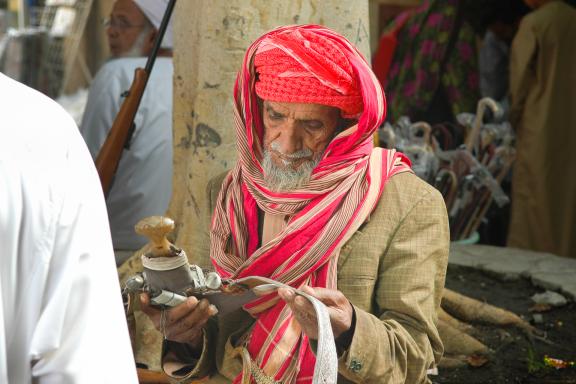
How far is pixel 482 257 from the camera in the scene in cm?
541

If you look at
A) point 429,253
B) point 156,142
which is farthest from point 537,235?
point 429,253

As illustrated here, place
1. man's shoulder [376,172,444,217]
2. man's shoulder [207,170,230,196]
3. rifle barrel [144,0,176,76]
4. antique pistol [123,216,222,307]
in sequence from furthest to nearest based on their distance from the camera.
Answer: rifle barrel [144,0,176,76] < man's shoulder [207,170,230,196] < man's shoulder [376,172,444,217] < antique pistol [123,216,222,307]

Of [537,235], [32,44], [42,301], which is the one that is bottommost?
[537,235]

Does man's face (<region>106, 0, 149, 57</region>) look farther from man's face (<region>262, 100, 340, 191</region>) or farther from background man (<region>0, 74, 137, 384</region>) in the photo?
background man (<region>0, 74, 137, 384</region>)

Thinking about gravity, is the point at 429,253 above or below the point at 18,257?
below

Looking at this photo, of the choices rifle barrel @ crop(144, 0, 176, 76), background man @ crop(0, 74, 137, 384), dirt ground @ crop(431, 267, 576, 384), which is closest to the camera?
background man @ crop(0, 74, 137, 384)

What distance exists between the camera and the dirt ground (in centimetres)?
431

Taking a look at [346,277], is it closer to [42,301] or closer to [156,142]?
[42,301]

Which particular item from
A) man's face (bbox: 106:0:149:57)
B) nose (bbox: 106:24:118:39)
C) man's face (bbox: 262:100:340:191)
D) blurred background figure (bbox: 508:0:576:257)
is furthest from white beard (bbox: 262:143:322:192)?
blurred background figure (bbox: 508:0:576:257)

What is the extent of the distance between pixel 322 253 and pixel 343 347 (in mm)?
256

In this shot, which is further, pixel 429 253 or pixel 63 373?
pixel 429 253

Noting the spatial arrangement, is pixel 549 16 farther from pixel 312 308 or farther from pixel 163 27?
pixel 312 308

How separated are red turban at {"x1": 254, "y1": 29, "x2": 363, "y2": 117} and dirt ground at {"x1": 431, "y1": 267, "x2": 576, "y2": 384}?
2.06 metres

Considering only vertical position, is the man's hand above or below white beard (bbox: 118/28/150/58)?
below
